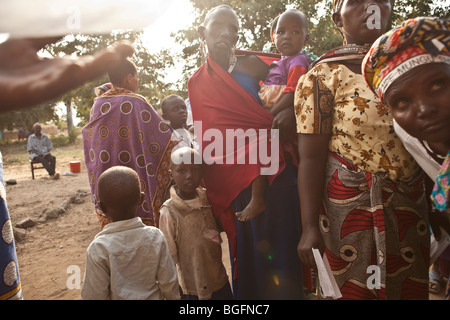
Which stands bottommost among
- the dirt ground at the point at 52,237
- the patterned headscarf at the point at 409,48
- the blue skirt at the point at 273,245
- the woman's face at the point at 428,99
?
the dirt ground at the point at 52,237

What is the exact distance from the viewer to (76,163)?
10594 mm

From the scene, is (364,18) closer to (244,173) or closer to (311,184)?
(311,184)

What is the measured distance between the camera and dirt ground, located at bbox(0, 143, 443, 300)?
3.14 meters

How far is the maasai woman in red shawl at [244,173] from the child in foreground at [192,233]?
0.13m

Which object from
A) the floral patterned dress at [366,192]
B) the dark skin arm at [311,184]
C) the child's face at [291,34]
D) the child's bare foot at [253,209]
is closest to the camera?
the floral patterned dress at [366,192]

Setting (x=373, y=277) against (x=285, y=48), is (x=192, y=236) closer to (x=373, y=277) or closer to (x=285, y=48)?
(x=373, y=277)

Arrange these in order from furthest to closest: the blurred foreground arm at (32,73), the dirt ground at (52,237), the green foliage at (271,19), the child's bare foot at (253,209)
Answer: the green foliage at (271,19)
the dirt ground at (52,237)
the child's bare foot at (253,209)
the blurred foreground arm at (32,73)

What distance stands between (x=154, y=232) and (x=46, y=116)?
104 ft

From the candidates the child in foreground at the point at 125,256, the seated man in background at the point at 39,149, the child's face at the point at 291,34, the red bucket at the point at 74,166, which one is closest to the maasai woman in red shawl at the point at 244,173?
the child's face at the point at 291,34

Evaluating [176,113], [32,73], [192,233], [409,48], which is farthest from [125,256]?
[176,113]

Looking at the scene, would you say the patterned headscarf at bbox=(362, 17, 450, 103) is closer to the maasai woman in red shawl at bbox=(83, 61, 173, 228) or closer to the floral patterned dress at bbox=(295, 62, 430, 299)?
the floral patterned dress at bbox=(295, 62, 430, 299)

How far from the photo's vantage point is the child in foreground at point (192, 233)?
2.09m

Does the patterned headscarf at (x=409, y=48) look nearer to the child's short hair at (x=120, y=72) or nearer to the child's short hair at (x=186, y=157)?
the child's short hair at (x=186, y=157)

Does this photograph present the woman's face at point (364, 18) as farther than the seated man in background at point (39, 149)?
No
